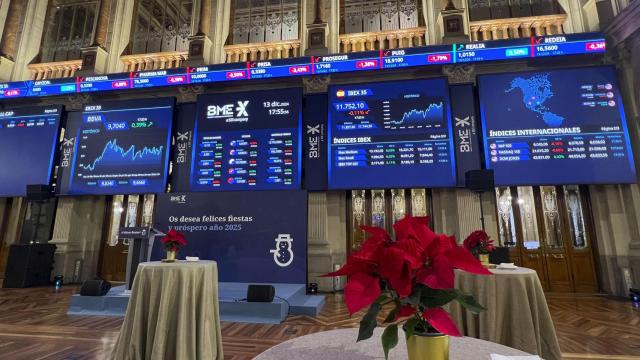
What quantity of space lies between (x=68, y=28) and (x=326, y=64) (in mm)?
7062

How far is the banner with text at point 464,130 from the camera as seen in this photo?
17.4ft

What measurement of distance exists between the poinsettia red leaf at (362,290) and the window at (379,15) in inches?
274

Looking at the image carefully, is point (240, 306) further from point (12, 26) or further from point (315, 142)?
point (12, 26)

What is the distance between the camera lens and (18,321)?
3.57 metres

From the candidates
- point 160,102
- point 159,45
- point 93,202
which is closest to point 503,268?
point 160,102

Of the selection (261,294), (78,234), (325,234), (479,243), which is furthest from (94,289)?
(479,243)

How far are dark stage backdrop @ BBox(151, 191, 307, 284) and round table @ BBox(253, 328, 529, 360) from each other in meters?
3.98

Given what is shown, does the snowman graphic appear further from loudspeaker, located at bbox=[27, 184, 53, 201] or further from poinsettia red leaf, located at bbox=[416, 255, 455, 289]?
loudspeaker, located at bbox=[27, 184, 53, 201]

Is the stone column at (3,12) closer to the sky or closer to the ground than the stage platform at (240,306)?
closer to the sky

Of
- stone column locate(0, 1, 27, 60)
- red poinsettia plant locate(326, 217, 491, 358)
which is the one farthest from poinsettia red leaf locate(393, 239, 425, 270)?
stone column locate(0, 1, 27, 60)

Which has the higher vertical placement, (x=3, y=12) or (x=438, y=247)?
(x=3, y=12)

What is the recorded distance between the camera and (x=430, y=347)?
65cm

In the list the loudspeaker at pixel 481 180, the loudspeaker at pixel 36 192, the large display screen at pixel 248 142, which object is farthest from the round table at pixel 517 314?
the loudspeaker at pixel 36 192

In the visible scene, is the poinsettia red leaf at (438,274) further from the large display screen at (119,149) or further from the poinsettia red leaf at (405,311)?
the large display screen at (119,149)
